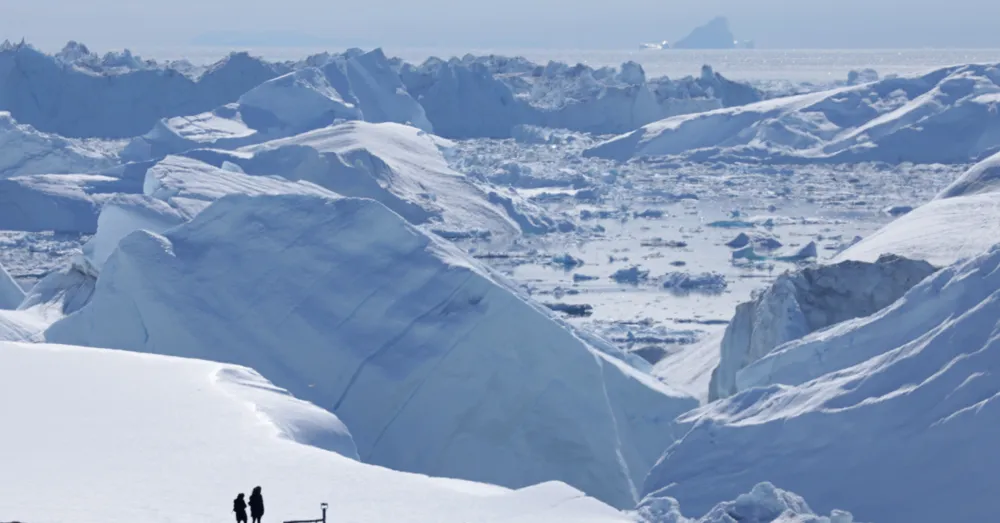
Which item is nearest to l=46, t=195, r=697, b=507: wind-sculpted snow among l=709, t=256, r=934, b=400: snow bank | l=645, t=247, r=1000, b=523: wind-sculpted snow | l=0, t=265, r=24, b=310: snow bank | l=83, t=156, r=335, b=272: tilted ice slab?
l=709, t=256, r=934, b=400: snow bank

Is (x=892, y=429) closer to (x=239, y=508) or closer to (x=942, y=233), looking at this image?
(x=239, y=508)

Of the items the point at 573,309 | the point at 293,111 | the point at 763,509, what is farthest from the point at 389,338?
the point at 293,111

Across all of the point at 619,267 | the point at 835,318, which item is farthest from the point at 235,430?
the point at 619,267

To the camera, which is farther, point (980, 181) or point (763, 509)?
point (980, 181)

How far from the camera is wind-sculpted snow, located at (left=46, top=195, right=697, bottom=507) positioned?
10.5 metres

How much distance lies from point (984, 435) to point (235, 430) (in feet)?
12.8

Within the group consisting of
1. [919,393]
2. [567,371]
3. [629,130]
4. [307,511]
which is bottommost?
[629,130]

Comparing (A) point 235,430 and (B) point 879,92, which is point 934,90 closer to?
(B) point 879,92

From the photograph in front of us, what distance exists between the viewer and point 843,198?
94.1 ft

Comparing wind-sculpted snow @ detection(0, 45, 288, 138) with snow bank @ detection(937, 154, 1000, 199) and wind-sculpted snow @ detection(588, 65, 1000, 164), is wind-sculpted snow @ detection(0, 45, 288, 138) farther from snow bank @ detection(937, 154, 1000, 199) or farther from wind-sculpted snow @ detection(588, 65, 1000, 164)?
snow bank @ detection(937, 154, 1000, 199)

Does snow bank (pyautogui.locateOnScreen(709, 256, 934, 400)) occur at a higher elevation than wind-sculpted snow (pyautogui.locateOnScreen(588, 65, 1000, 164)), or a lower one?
higher

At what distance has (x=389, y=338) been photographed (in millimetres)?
10875

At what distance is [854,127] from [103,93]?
63.0ft

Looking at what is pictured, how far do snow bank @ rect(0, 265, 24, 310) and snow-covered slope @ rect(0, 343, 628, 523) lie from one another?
22.3ft
